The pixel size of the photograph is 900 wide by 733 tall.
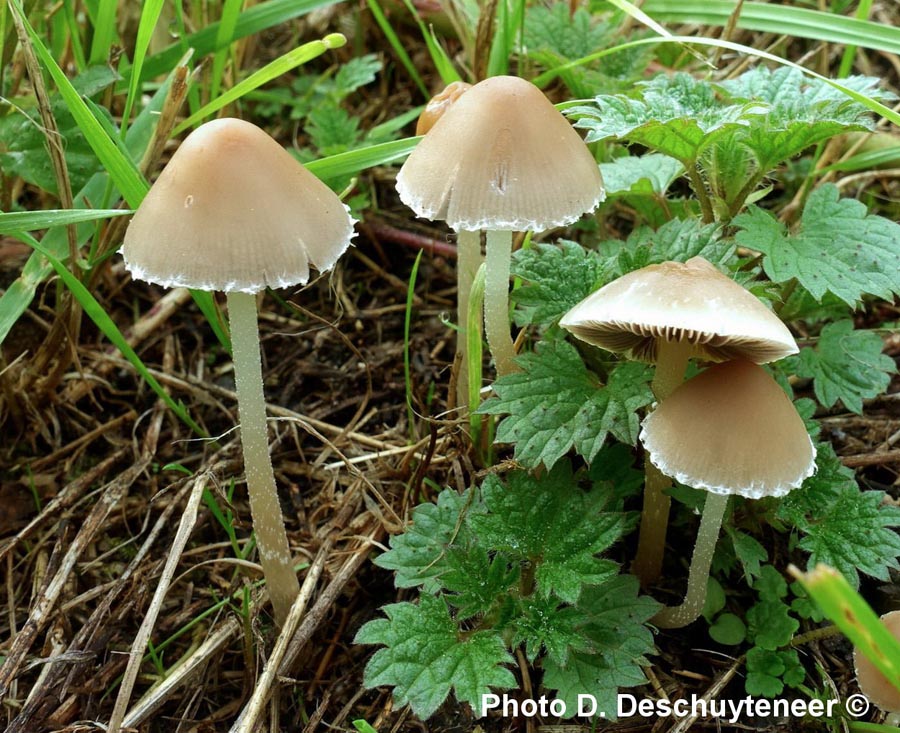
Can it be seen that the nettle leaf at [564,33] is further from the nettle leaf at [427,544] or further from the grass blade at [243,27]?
the nettle leaf at [427,544]

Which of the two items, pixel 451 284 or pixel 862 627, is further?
pixel 451 284

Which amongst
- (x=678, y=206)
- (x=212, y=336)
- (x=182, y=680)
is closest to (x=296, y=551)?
(x=182, y=680)

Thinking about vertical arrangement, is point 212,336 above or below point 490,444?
below

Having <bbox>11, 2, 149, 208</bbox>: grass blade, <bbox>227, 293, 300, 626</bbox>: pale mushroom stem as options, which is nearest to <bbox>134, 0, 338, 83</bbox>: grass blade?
<bbox>11, 2, 149, 208</bbox>: grass blade

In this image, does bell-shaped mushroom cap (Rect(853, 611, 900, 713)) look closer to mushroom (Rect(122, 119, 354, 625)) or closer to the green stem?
the green stem

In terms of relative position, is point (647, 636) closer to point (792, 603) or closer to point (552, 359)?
point (792, 603)

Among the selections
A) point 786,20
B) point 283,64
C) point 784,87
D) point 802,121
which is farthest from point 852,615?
point 786,20

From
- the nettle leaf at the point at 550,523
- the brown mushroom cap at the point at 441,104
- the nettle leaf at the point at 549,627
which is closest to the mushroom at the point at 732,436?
the nettle leaf at the point at 550,523

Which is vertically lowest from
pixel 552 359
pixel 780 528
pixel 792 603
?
pixel 792 603
